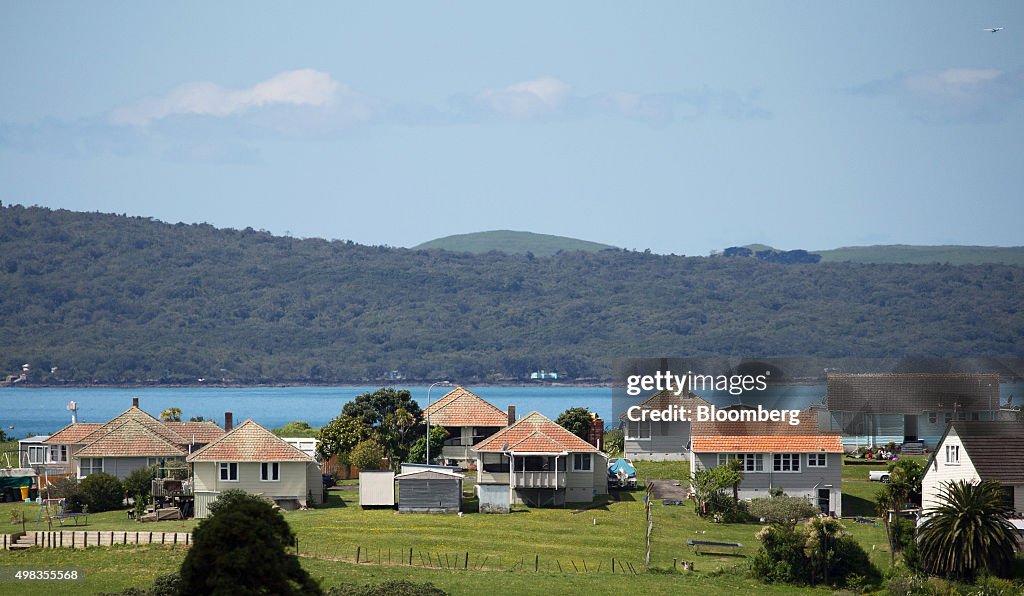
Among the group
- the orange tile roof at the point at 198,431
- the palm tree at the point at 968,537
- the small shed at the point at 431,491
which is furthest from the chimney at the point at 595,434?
the palm tree at the point at 968,537

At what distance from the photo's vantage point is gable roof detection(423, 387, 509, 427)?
307 ft

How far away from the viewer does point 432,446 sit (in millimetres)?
91125

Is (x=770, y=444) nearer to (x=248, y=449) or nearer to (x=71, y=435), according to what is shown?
(x=248, y=449)

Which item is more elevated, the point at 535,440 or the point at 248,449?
the point at 535,440

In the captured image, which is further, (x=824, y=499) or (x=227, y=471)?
(x=824, y=499)

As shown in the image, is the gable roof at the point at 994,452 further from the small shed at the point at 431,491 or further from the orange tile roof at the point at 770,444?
the small shed at the point at 431,491

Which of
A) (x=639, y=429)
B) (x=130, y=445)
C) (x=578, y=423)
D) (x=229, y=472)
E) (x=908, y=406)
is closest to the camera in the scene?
(x=229, y=472)

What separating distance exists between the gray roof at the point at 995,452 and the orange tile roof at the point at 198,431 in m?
45.3

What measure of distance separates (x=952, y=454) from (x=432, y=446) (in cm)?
3631

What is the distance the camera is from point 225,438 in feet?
243

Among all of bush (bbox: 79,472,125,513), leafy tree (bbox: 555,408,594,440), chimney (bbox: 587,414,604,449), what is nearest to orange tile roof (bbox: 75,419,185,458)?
bush (bbox: 79,472,125,513)

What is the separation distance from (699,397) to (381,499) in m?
32.8

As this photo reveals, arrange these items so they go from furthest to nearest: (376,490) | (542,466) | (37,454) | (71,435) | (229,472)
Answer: (37,454), (71,435), (542,466), (229,472), (376,490)

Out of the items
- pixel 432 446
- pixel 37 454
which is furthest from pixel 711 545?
pixel 37 454
